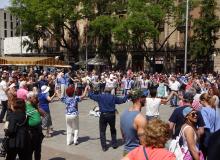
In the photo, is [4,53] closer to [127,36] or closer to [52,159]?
[127,36]

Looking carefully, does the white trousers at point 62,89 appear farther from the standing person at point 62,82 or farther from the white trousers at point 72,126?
the white trousers at point 72,126

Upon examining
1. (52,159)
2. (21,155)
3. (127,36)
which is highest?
(127,36)

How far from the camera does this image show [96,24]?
151 feet

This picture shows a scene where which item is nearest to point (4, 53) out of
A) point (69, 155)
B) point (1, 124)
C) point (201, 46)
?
point (201, 46)

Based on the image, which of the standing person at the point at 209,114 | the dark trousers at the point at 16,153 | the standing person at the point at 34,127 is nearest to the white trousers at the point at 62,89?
the standing person at the point at 34,127

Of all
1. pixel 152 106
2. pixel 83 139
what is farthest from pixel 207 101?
pixel 83 139

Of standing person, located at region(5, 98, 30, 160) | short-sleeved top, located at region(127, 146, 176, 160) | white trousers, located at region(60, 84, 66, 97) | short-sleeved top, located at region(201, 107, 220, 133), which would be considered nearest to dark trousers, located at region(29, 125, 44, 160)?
standing person, located at region(5, 98, 30, 160)

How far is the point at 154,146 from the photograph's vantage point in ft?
13.4

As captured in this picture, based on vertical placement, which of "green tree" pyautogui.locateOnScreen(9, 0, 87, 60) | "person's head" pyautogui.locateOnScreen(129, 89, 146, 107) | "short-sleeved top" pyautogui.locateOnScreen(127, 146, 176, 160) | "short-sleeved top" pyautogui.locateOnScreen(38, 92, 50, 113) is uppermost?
"green tree" pyautogui.locateOnScreen(9, 0, 87, 60)

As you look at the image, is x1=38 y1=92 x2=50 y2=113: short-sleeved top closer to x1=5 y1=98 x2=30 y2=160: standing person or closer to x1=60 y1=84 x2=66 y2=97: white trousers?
x1=5 y1=98 x2=30 y2=160: standing person

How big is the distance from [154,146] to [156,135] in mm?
100

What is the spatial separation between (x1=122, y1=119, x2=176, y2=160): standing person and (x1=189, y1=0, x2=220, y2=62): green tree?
121 ft

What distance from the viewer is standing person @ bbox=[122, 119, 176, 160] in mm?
4012

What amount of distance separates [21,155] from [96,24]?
129 ft
